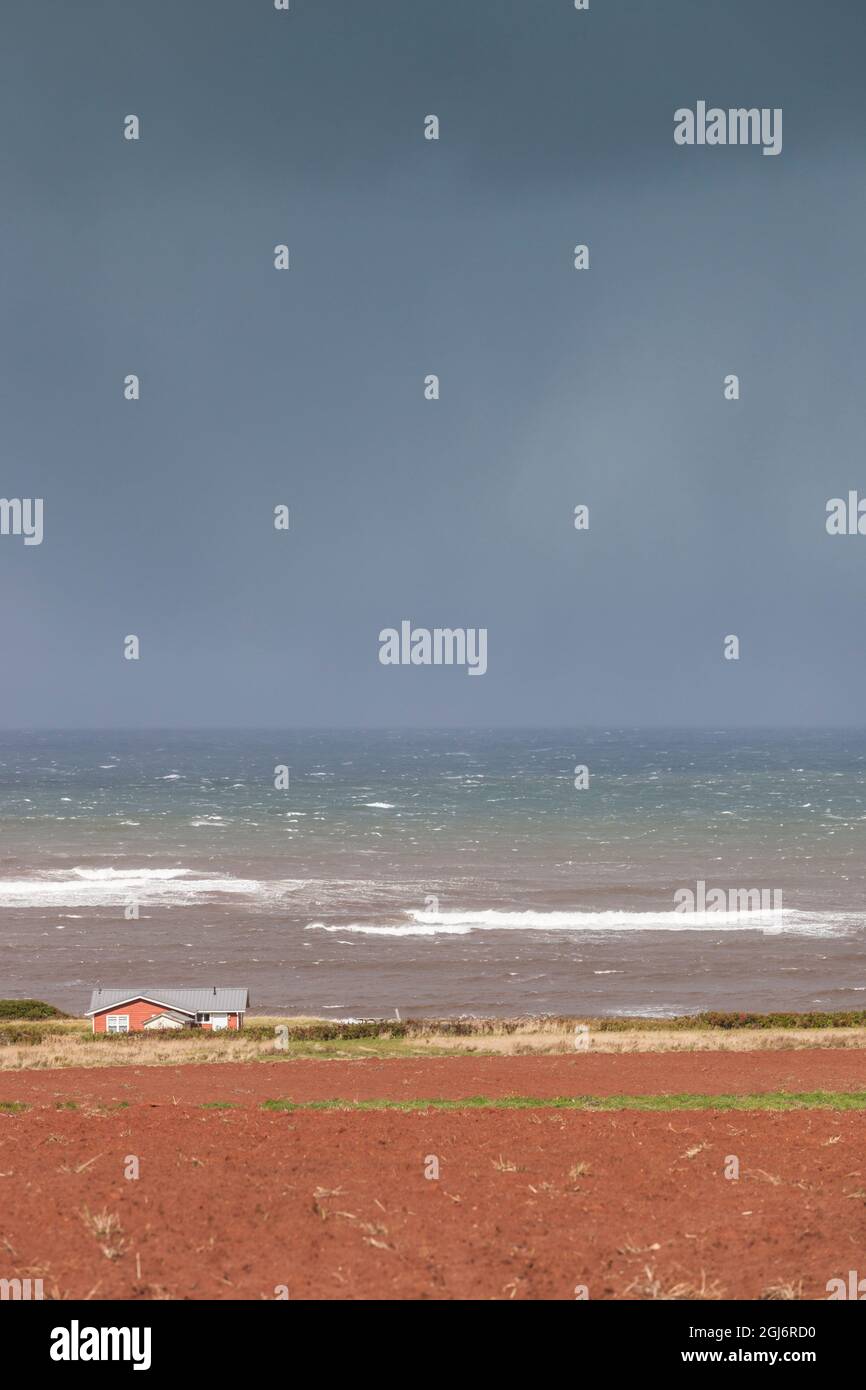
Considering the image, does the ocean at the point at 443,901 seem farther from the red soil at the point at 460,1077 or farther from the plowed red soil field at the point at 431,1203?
the plowed red soil field at the point at 431,1203

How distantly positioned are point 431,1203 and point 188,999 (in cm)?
2801

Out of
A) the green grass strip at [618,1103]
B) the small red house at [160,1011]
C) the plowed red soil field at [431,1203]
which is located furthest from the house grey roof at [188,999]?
the plowed red soil field at [431,1203]

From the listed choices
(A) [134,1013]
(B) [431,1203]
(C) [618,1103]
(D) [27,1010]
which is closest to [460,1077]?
(C) [618,1103]

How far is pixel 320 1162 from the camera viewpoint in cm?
1216

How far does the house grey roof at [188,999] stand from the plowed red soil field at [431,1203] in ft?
65.1

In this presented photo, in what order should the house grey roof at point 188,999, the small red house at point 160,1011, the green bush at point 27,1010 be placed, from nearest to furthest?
the small red house at point 160,1011 → the house grey roof at point 188,999 → the green bush at point 27,1010

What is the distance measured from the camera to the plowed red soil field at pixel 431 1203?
8.91 metres

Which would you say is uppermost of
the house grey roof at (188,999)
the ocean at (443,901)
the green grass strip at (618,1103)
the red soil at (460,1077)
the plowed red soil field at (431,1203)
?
the plowed red soil field at (431,1203)

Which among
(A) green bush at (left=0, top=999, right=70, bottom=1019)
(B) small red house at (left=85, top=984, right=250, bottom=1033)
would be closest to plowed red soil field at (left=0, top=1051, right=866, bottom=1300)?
(B) small red house at (left=85, top=984, right=250, bottom=1033)

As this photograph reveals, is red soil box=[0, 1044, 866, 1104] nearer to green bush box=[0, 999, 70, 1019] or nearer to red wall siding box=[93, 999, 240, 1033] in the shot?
red wall siding box=[93, 999, 240, 1033]

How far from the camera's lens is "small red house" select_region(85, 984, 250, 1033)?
35.6 metres
